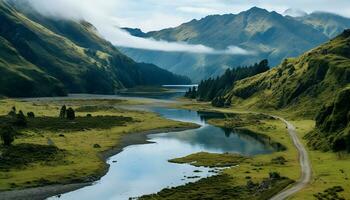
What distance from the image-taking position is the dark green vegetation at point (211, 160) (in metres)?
143

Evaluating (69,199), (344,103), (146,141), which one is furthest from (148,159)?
(344,103)

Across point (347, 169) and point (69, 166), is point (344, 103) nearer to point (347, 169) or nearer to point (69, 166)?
point (347, 169)

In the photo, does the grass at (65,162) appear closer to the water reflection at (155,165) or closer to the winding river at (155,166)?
the winding river at (155,166)

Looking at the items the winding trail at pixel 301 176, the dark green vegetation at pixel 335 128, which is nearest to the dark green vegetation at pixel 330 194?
the winding trail at pixel 301 176

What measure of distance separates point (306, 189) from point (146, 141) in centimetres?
9333

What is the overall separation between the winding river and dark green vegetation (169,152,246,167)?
173 inches

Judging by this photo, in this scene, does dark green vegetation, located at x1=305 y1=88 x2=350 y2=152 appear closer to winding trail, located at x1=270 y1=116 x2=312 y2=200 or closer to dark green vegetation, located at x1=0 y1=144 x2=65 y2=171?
winding trail, located at x1=270 y1=116 x2=312 y2=200

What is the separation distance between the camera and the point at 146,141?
617 feet

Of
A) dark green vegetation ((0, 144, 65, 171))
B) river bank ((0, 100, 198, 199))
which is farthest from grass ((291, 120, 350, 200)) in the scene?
dark green vegetation ((0, 144, 65, 171))

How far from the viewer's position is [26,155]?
13575 cm

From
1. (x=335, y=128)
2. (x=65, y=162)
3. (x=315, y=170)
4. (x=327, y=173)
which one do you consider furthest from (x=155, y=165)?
(x=335, y=128)

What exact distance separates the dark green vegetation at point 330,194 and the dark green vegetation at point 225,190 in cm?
889

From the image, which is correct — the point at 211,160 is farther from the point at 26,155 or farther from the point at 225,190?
the point at 26,155

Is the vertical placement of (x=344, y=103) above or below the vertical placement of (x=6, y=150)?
above
